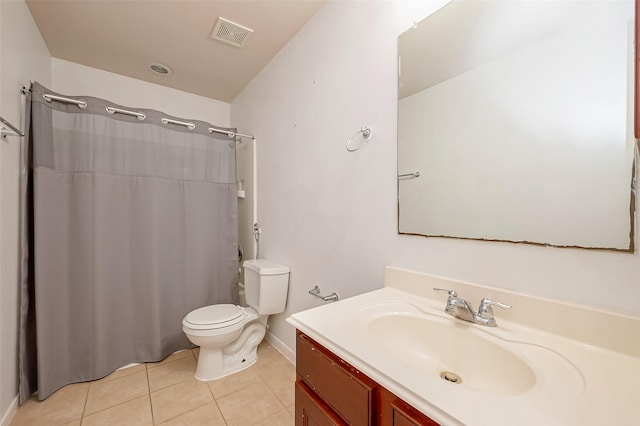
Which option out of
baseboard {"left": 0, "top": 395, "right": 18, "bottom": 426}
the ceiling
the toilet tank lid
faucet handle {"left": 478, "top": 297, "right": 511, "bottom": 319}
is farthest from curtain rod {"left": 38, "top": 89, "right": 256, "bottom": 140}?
faucet handle {"left": 478, "top": 297, "right": 511, "bottom": 319}

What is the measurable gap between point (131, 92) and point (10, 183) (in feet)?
4.67

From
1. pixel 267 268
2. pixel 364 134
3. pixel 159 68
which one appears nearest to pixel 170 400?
pixel 267 268

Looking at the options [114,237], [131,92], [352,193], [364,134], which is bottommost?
[114,237]

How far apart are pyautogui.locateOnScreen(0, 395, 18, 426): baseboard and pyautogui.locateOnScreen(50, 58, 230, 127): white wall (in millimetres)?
2219

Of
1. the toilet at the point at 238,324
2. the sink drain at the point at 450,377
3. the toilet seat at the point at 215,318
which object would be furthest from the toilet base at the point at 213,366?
the sink drain at the point at 450,377

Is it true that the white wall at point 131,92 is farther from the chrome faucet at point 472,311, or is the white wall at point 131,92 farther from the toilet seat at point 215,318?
the chrome faucet at point 472,311

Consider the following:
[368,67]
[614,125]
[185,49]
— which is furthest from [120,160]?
[614,125]

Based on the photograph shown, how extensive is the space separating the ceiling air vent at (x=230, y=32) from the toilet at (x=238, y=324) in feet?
5.47

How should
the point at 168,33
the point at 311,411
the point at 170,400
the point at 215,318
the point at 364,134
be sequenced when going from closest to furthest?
the point at 311,411 → the point at 364,134 → the point at 170,400 → the point at 215,318 → the point at 168,33

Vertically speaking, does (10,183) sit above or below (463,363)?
above

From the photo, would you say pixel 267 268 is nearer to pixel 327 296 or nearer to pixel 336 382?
pixel 327 296

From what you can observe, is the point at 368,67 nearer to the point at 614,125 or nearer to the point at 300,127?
the point at 300,127

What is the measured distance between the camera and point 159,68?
2305 millimetres

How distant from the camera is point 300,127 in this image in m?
1.84
